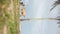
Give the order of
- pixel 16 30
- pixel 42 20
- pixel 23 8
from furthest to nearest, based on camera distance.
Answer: pixel 42 20 < pixel 23 8 < pixel 16 30

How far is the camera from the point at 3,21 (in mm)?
858

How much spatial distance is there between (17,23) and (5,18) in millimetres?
173

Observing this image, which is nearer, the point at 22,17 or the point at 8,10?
the point at 8,10

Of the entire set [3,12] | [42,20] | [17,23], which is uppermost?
[3,12]

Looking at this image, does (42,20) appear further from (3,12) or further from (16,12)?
(3,12)

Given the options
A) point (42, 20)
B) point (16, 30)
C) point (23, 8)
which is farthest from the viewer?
point (42, 20)

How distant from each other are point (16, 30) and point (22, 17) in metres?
0.57

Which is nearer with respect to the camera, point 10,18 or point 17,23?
point 10,18

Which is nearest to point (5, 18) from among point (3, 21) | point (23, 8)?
point (3, 21)

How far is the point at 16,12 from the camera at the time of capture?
104 centimetres

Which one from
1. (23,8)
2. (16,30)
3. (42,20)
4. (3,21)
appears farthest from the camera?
(42,20)

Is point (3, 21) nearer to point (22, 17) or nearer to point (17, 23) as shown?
point (17, 23)

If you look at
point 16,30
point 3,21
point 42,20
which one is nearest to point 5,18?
point 3,21

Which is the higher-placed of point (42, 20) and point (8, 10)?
point (8, 10)
